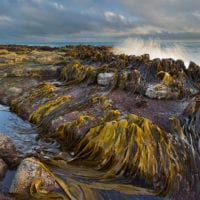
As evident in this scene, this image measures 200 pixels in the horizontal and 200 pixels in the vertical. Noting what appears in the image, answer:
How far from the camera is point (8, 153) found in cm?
589

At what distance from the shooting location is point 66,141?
287 inches

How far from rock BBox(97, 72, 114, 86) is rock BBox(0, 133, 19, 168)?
5856 millimetres

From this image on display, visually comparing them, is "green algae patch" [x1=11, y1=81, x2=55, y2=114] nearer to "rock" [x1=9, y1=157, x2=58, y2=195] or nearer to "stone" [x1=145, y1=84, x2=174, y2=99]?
"stone" [x1=145, y1=84, x2=174, y2=99]

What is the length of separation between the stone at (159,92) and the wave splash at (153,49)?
73.6 ft

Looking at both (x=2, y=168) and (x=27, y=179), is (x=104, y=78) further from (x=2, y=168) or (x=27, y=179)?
(x=27, y=179)

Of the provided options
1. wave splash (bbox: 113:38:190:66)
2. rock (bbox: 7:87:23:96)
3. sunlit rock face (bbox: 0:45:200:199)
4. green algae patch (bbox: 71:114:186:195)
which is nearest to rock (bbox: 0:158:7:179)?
sunlit rock face (bbox: 0:45:200:199)

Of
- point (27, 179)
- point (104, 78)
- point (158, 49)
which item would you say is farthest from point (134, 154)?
point (158, 49)

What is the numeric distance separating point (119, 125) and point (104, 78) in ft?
16.6

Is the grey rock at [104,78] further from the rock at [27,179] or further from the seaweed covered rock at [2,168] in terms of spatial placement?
the rock at [27,179]

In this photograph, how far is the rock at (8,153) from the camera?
5.79 metres

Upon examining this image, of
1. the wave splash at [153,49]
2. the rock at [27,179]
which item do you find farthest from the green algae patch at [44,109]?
the wave splash at [153,49]

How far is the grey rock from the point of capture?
1125 centimetres

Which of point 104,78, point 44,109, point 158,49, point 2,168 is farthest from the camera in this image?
point 158,49

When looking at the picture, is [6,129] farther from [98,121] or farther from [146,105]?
[146,105]
